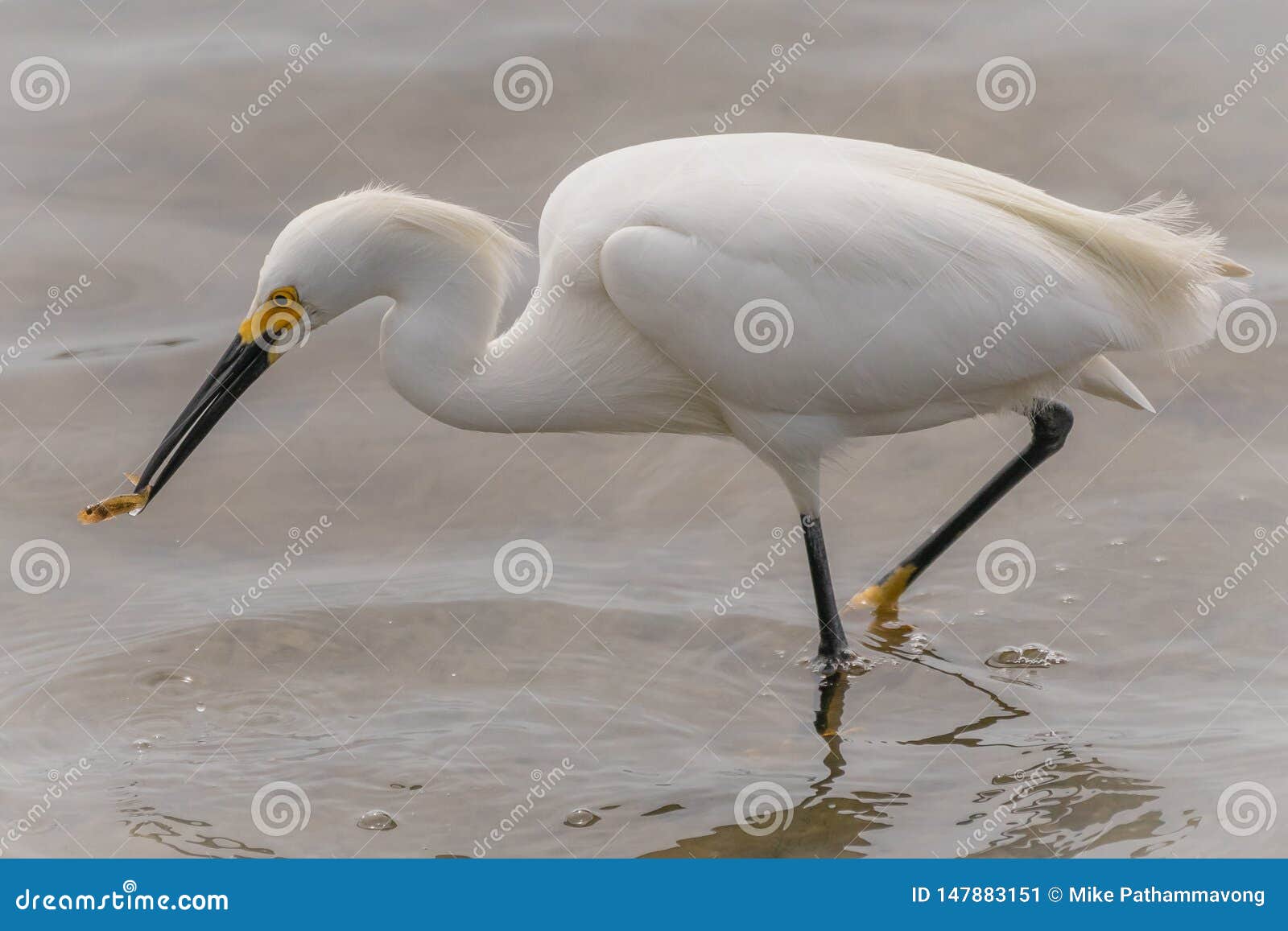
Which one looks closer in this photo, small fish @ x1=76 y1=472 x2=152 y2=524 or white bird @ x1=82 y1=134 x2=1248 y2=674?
small fish @ x1=76 y1=472 x2=152 y2=524

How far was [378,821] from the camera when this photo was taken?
490 cm

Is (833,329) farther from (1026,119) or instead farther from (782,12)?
(782,12)

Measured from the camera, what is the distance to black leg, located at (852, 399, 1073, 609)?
20.8 feet

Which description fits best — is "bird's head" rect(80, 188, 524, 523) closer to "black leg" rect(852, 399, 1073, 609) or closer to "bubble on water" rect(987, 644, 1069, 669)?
"black leg" rect(852, 399, 1073, 609)

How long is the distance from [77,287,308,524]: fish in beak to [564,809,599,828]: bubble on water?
1688 millimetres

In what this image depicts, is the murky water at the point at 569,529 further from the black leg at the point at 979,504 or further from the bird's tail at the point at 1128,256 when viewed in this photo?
the bird's tail at the point at 1128,256

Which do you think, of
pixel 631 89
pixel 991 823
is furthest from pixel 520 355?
pixel 631 89

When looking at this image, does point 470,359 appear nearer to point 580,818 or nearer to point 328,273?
point 328,273

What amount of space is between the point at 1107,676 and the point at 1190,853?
4.06 feet

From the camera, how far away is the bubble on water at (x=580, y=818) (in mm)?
4879

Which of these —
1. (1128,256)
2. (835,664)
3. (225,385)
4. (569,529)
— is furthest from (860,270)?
(569,529)

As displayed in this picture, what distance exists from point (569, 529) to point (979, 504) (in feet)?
6.00

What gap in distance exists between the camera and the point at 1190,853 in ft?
14.9

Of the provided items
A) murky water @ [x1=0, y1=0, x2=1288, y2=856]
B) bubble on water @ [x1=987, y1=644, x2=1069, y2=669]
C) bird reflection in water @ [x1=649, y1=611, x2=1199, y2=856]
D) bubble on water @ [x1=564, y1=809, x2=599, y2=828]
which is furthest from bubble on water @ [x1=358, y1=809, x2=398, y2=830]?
bubble on water @ [x1=987, y1=644, x2=1069, y2=669]
